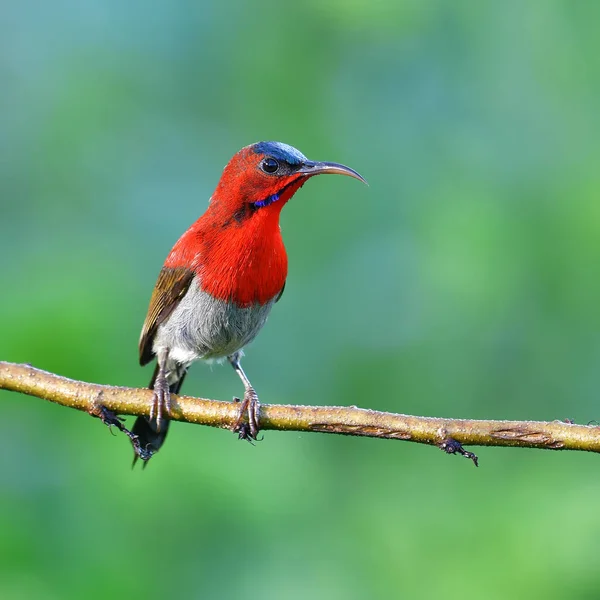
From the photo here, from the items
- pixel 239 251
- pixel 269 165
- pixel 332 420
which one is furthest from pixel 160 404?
pixel 269 165

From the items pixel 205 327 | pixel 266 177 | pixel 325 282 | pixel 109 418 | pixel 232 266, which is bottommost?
pixel 109 418

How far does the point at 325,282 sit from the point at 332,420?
9.93 feet

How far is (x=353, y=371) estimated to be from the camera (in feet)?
19.2

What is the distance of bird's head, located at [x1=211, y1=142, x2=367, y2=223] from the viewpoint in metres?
4.50

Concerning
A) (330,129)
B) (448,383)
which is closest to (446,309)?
(448,383)

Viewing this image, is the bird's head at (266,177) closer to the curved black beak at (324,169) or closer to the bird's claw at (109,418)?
the curved black beak at (324,169)

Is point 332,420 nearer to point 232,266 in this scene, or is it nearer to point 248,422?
point 248,422

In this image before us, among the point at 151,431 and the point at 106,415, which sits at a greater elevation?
the point at 151,431

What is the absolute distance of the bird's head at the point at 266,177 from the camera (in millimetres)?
4496

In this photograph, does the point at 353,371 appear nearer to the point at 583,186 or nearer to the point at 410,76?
the point at 583,186

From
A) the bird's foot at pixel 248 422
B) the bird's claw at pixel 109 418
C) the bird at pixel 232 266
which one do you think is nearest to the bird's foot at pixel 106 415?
the bird's claw at pixel 109 418

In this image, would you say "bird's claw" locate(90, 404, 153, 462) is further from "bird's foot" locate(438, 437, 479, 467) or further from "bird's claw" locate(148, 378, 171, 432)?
"bird's foot" locate(438, 437, 479, 467)

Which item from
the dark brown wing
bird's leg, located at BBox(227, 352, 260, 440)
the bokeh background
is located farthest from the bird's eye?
the bokeh background

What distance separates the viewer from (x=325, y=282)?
6.41 meters
